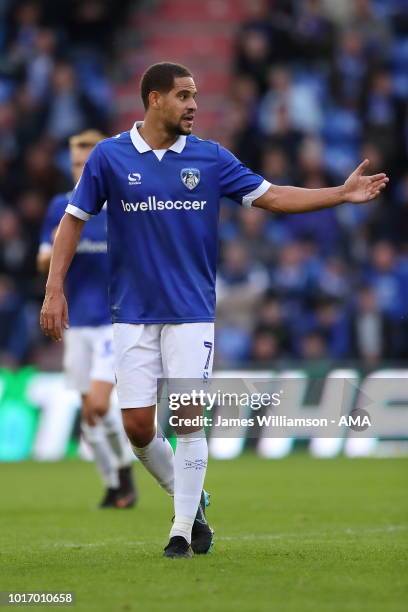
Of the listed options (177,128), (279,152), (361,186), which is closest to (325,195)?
(361,186)

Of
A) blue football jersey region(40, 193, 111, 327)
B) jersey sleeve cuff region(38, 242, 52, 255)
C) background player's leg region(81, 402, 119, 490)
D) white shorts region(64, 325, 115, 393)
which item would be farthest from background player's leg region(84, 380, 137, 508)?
jersey sleeve cuff region(38, 242, 52, 255)

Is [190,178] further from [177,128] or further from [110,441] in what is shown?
[110,441]

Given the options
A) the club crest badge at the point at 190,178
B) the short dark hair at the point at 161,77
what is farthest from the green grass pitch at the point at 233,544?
the short dark hair at the point at 161,77

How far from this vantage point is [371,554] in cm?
790

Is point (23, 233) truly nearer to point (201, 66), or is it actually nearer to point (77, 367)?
point (201, 66)

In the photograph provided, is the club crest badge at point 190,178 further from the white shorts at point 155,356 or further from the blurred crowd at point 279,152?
the blurred crowd at point 279,152

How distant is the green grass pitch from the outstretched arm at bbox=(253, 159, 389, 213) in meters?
1.84

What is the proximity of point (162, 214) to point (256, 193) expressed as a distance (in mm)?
519

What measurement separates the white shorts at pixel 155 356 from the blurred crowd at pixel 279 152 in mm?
9394

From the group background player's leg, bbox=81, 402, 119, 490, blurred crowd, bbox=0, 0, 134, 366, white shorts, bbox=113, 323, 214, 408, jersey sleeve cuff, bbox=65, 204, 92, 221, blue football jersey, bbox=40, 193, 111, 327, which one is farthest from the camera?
blurred crowd, bbox=0, 0, 134, 366

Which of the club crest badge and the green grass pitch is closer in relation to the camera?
the green grass pitch

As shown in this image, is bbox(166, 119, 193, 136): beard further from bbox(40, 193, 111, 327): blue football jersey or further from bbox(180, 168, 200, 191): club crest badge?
bbox(40, 193, 111, 327): blue football jersey

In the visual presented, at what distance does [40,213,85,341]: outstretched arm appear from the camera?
7.61 metres

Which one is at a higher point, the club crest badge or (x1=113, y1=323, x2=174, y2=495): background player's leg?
the club crest badge
